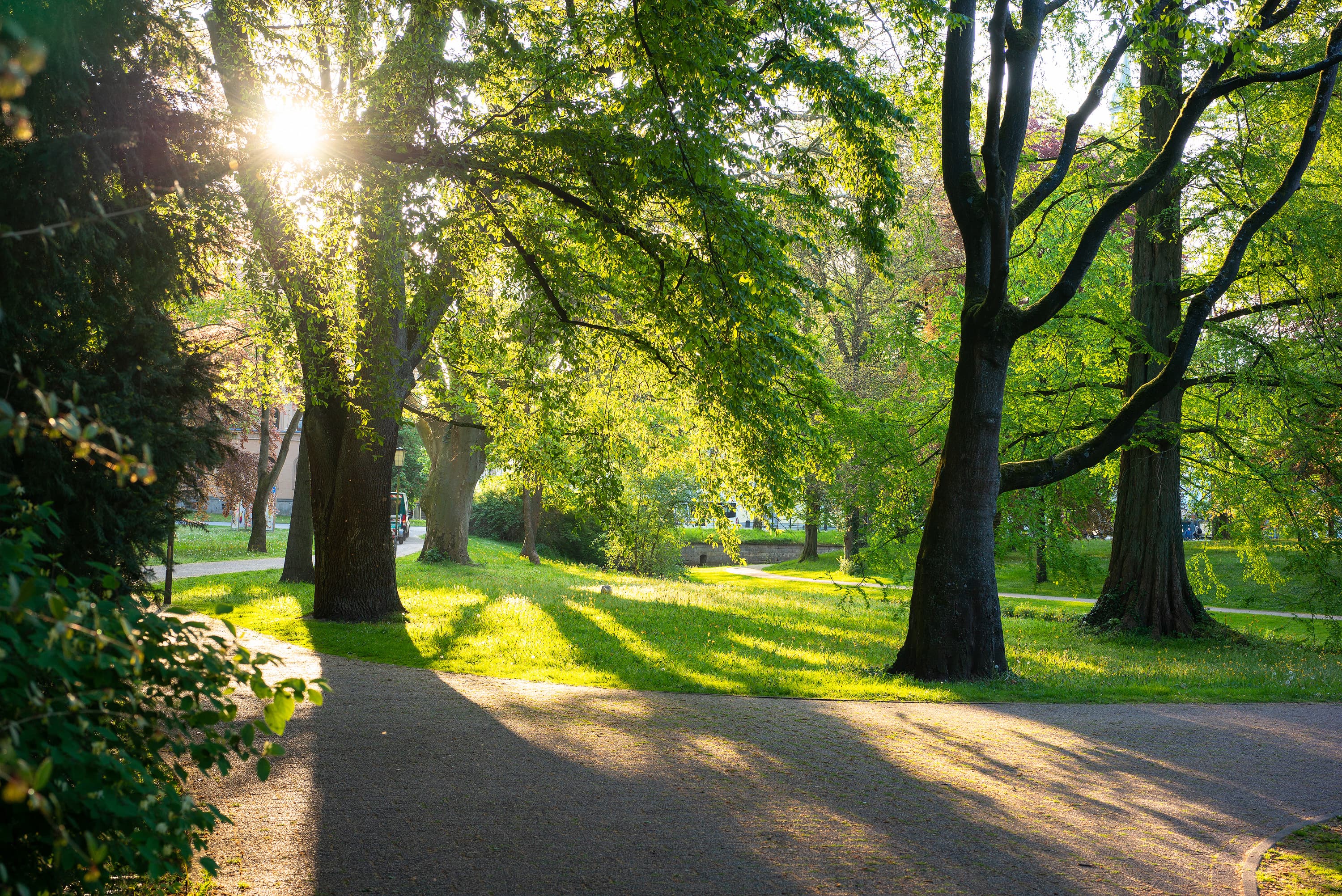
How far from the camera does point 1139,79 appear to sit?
16953 millimetres

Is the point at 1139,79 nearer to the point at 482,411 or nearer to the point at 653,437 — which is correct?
the point at 653,437

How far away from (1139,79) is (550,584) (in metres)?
16.5

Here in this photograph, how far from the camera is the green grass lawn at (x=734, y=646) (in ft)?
33.3

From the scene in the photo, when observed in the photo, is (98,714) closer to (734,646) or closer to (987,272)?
(734,646)

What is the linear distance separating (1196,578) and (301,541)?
18.7 m

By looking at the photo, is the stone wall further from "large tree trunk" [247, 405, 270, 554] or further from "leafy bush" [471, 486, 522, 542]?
"large tree trunk" [247, 405, 270, 554]

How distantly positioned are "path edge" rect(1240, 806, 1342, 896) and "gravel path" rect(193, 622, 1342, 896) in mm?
80

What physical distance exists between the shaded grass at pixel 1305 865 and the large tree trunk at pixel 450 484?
69.8 ft

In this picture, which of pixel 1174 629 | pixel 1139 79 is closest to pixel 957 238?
pixel 1139 79

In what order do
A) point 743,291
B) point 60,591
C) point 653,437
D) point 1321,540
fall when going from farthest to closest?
point 653,437, point 1321,540, point 743,291, point 60,591

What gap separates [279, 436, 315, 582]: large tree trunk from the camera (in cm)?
1892

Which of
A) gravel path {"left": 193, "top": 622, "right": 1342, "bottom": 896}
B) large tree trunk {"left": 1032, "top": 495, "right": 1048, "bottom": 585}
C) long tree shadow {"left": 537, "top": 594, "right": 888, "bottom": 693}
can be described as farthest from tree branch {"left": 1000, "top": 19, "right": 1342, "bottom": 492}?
large tree trunk {"left": 1032, "top": 495, "right": 1048, "bottom": 585}

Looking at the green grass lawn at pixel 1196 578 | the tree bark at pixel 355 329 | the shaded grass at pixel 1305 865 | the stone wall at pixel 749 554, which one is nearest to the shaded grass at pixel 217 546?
the tree bark at pixel 355 329

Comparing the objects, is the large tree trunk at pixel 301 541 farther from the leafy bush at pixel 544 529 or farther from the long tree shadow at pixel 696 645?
the leafy bush at pixel 544 529
